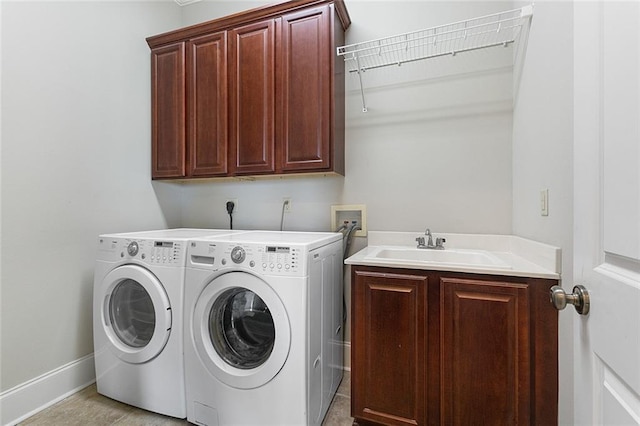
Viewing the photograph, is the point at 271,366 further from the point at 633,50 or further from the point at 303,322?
the point at 633,50

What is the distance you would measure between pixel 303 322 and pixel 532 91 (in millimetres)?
1541

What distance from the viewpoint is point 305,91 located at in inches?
66.6

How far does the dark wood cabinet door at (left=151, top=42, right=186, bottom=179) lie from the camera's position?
1.99 metres

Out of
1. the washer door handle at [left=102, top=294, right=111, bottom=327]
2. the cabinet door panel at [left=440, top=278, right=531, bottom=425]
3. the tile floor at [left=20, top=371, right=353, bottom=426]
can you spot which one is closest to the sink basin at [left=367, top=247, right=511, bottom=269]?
the cabinet door panel at [left=440, top=278, right=531, bottom=425]

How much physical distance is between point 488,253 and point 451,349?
2.17ft

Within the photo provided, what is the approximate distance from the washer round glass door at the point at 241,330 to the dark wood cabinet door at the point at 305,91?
826mm

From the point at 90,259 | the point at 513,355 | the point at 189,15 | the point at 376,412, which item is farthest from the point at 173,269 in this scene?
the point at 189,15

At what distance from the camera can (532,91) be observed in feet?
4.24

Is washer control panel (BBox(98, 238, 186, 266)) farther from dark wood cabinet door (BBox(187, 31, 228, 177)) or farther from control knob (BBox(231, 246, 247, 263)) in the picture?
dark wood cabinet door (BBox(187, 31, 228, 177))

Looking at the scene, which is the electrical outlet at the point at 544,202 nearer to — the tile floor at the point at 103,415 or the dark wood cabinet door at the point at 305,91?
the dark wood cabinet door at the point at 305,91

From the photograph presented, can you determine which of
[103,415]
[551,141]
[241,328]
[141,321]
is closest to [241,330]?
[241,328]

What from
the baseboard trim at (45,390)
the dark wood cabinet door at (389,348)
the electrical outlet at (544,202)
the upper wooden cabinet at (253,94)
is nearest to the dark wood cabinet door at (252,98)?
the upper wooden cabinet at (253,94)

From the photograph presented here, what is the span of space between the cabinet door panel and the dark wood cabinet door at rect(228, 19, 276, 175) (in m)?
1.33

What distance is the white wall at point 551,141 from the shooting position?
0.96 meters
